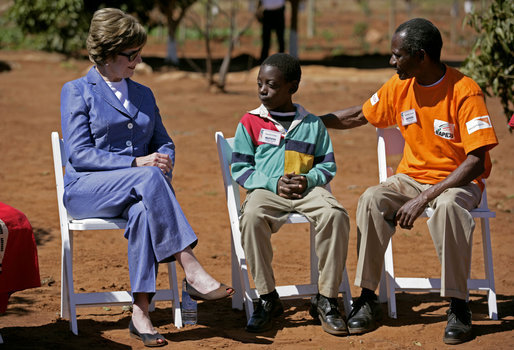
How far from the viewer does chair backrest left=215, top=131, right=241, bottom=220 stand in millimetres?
4746

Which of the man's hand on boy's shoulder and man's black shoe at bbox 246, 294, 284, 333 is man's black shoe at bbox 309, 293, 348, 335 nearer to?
A: man's black shoe at bbox 246, 294, 284, 333

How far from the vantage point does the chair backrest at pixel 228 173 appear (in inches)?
187

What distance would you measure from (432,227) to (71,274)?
2.14m

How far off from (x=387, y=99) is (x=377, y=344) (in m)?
1.62

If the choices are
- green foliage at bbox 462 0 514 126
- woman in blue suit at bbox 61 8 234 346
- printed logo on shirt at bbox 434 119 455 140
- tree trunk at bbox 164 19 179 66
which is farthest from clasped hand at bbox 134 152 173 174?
tree trunk at bbox 164 19 179 66

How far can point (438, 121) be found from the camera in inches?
185

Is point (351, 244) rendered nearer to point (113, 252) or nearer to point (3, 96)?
point (113, 252)

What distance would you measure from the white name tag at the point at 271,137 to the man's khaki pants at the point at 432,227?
0.64 metres

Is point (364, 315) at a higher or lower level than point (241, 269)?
lower

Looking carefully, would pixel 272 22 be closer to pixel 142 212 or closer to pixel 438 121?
pixel 438 121

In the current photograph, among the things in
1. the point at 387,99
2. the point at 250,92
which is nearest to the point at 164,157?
the point at 387,99

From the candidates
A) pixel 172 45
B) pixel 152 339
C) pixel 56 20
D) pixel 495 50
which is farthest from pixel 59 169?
pixel 56 20

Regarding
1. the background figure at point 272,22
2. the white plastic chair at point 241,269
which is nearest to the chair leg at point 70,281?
the white plastic chair at point 241,269

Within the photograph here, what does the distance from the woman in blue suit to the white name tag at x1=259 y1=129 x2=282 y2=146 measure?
0.59 meters
